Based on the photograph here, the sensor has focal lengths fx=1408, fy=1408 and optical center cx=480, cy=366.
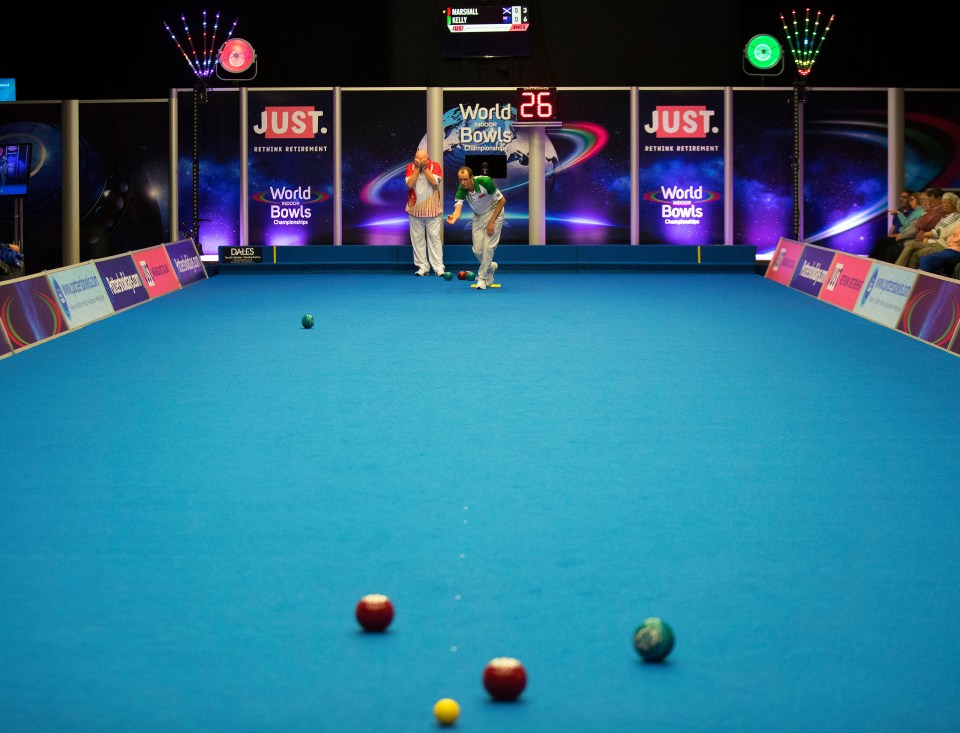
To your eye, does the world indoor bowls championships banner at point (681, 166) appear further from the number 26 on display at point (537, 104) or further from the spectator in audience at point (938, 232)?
the spectator in audience at point (938, 232)

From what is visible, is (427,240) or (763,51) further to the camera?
(763,51)

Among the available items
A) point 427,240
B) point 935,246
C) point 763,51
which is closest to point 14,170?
point 427,240

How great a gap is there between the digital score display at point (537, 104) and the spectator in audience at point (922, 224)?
5.58 metres

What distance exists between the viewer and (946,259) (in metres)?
15.6

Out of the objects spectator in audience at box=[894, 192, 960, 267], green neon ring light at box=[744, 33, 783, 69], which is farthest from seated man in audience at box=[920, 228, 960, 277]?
green neon ring light at box=[744, 33, 783, 69]

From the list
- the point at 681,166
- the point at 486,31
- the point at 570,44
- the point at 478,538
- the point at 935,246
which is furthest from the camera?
the point at 570,44

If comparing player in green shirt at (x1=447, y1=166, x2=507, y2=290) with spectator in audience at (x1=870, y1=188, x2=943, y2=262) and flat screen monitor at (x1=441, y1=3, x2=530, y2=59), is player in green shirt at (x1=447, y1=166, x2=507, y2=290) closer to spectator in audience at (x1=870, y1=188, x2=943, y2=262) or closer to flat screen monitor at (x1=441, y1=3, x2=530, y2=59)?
spectator in audience at (x1=870, y1=188, x2=943, y2=262)

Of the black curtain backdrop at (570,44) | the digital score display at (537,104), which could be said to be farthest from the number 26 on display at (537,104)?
the black curtain backdrop at (570,44)

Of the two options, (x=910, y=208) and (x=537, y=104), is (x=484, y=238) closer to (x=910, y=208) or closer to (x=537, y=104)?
(x=537, y=104)

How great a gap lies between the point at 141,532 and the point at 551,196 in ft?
53.5

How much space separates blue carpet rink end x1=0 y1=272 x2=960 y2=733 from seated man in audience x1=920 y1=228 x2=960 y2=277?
378 cm

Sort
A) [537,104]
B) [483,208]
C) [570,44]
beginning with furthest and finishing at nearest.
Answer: [570,44]
[537,104]
[483,208]

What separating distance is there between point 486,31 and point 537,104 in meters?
1.49

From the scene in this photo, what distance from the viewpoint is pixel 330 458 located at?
7.95m
